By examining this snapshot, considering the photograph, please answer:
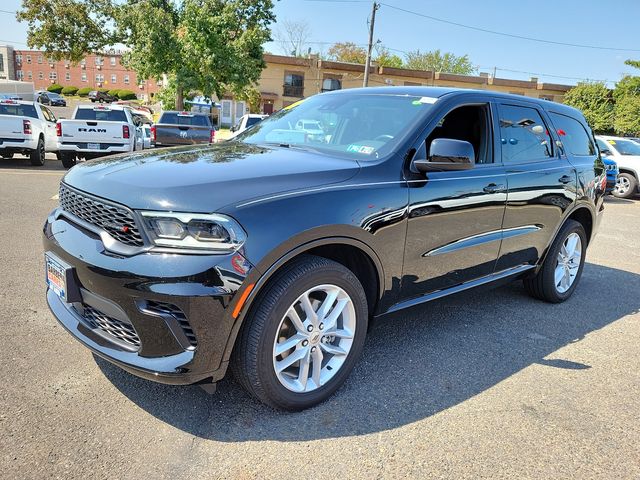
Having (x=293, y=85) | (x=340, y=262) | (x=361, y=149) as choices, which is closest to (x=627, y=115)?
(x=293, y=85)

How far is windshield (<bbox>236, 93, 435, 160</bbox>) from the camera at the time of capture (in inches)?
130

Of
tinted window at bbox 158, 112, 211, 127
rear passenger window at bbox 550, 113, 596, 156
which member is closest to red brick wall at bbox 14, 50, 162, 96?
tinted window at bbox 158, 112, 211, 127

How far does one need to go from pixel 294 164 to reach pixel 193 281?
993 millimetres

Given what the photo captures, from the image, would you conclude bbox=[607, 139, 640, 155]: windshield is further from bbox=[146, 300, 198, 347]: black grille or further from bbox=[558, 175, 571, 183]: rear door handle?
bbox=[146, 300, 198, 347]: black grille

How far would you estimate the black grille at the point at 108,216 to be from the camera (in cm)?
238

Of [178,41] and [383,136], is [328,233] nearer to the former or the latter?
[383,136]

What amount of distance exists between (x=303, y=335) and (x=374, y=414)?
0.62 meters

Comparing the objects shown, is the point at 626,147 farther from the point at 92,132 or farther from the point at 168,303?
the point at 168,303

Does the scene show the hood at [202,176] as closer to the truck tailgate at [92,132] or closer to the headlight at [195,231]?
the headlight at [195,231]

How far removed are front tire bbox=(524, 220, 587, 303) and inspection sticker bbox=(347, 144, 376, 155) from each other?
7.82ft

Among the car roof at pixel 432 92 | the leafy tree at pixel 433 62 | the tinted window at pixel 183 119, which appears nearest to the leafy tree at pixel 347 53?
the leafy tree at pixel 433 62

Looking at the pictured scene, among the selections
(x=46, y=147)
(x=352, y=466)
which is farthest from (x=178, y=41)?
(x=352, y=466)

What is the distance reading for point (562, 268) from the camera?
16.1 feet

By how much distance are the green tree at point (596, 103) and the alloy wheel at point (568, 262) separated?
38937mm
